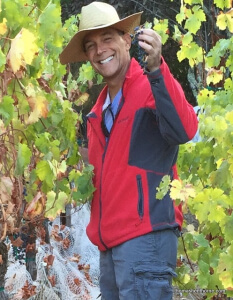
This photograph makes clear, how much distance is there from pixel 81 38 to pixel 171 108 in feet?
1.79

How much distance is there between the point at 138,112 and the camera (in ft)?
7.29

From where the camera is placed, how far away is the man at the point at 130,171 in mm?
2170

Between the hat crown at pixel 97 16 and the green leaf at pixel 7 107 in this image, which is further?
the hat crown at pixel 97 16

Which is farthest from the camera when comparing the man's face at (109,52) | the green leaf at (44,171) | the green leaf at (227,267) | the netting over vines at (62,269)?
the netting over vines at (62,269)

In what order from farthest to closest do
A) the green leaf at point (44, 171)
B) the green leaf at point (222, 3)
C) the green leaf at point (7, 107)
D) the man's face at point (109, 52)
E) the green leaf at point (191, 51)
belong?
the green leaf at point (191, 51) → the green leaf at point (222, 3) → the man's face at point (109, 52) → the green leaf at point (44, 171) → the green leaf at point (7, 107)

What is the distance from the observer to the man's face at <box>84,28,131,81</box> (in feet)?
7.46

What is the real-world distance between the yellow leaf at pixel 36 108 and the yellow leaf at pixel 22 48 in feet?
0.94

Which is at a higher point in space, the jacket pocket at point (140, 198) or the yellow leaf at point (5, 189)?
the yellow leaf at point (5, 189)

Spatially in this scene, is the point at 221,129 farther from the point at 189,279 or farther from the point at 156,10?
the point at 156,10

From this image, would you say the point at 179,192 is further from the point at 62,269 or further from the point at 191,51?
the point at 62,269

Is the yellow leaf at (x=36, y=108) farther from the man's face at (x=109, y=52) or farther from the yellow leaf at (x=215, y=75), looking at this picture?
the yellow leaf at (x=215, y=75)

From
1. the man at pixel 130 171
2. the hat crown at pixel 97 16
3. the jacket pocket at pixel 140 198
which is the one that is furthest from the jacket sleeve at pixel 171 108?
the hat crown at pixel 97 16

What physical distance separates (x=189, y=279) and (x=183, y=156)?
0.56 metres

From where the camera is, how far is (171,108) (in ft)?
6.63
